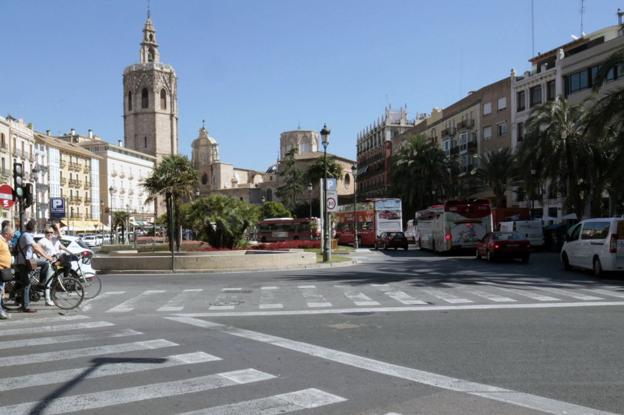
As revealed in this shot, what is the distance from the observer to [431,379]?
6863 millimetres

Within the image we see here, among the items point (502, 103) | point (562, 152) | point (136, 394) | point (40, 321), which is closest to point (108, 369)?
point (136, 394)

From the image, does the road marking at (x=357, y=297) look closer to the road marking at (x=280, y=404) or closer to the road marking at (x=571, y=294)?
the road marking at (x=571, y=294)

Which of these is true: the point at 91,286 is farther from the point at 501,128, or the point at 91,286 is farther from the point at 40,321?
the point at 501,128

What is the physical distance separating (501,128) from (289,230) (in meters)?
24.1

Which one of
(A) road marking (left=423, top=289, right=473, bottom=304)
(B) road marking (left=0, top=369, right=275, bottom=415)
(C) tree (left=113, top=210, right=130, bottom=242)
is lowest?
(A) road marking (left=423, top=289, right=473, bottom=304)

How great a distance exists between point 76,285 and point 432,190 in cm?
5267

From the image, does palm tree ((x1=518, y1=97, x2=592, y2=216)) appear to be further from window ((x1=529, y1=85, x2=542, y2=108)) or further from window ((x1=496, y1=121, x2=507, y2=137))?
window ((x1=496, y1=121, x2=507, y2=137))

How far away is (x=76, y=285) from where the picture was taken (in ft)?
44.1

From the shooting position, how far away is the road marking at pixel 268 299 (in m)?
13.7

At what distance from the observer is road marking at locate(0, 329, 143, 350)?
921cm

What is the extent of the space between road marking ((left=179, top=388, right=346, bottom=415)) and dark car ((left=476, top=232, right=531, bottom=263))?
2333 centimetres

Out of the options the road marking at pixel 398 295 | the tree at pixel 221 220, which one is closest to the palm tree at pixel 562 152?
the tree at pixel 221 220

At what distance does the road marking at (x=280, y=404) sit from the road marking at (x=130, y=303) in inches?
317

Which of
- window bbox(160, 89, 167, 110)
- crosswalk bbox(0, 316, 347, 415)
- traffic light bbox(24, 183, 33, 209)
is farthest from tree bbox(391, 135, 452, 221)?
window bbox(160, 89, 167, 110)
